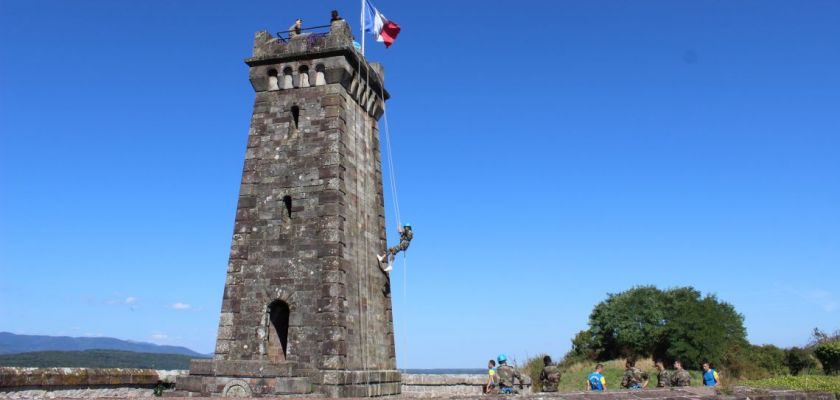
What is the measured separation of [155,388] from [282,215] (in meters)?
5.74

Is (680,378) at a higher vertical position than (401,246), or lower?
lower

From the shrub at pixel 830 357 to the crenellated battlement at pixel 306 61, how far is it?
2399 centimetres

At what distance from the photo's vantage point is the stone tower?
1694 centimetres

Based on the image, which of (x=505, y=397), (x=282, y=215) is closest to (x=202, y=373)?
(x=282, y=215)

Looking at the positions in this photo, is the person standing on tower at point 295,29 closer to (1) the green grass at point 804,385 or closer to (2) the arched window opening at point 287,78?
(2) the arched window opening at point 287,78

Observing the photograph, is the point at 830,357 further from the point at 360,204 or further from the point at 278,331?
the point at 278,331

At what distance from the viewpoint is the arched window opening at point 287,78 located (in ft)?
65.1

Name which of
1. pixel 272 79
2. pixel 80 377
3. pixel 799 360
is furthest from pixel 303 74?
pixel 799 360

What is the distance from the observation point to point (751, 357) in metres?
40.7

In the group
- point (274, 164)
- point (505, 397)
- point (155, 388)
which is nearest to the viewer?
point (505, 397)

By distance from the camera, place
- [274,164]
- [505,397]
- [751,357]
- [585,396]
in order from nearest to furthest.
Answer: [505,397] → [585,396] → [274,164] → [751,357]

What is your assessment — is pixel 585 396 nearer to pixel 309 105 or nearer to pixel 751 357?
pixel 309 105

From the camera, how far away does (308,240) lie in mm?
17875

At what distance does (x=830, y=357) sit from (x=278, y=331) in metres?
24.9
